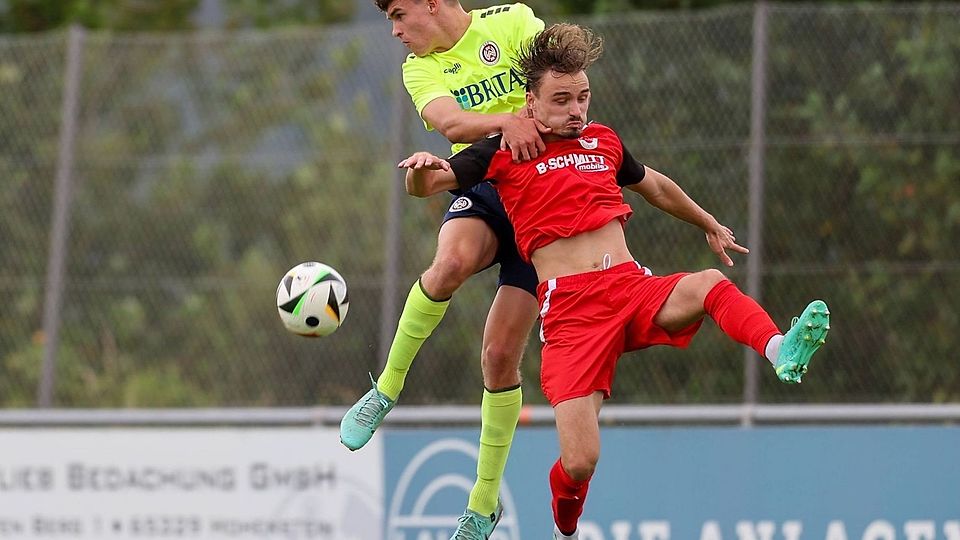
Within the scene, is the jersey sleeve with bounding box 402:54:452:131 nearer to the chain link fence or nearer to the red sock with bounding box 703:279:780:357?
the red sock with bounding box 703:279:780:357

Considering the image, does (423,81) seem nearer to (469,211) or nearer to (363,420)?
(469,211)

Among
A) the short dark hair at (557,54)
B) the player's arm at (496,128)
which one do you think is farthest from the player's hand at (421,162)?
the short dark hair at (557,54)

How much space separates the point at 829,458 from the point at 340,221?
3.83m

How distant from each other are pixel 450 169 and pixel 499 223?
56cm

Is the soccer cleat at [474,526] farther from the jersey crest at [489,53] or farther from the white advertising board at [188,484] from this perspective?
the white advertising board at [188,484]

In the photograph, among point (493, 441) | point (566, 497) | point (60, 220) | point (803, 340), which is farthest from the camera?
point (60, 220)

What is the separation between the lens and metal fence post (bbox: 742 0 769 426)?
31.7 ft

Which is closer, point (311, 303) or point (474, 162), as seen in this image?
point (474, 162)

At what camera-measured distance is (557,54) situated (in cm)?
632

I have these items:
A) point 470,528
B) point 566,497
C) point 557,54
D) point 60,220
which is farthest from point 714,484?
point 60,220

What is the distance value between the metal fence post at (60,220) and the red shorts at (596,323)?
5.36m

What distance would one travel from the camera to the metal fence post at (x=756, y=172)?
380 inches

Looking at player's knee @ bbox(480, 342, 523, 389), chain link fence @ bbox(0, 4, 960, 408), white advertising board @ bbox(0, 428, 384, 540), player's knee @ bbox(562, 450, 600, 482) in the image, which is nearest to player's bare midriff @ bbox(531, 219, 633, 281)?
player's knee @ bbox(480, 342, 523, 389)

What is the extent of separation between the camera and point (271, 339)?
36.1ft
